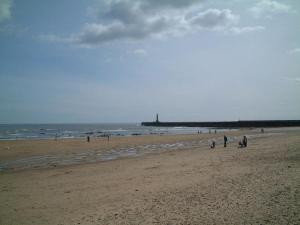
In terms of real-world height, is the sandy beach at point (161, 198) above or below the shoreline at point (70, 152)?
above

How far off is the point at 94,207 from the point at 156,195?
2.04m

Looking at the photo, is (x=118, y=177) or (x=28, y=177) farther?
(x=28, y=177)

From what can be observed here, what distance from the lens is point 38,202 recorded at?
983cm

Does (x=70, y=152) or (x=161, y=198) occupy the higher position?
(x=161, y=198)

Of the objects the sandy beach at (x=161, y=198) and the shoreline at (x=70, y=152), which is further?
the shoreline at (x=70, y=152)

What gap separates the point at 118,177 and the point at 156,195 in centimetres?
466

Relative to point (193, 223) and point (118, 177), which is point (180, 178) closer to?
point (118, 177)

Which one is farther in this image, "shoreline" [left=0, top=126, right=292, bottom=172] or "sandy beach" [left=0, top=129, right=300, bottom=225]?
"shoreline" [left=0, top=126, right=292, bottom=172]

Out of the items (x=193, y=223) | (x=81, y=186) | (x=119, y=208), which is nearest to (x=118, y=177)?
(x=81, y=186)

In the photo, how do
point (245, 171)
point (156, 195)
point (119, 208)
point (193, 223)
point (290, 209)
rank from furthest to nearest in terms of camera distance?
point (245, 171) → point (156, 195) → point (119, 208) → point (290, 209) → point (193, 223)

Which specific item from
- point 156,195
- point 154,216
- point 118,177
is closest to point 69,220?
point 154,216

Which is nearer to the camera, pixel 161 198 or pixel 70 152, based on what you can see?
pixel 161 198

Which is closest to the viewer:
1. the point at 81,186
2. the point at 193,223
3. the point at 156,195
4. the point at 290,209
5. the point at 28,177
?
the point at 193,223

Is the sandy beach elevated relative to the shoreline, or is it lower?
elevated
